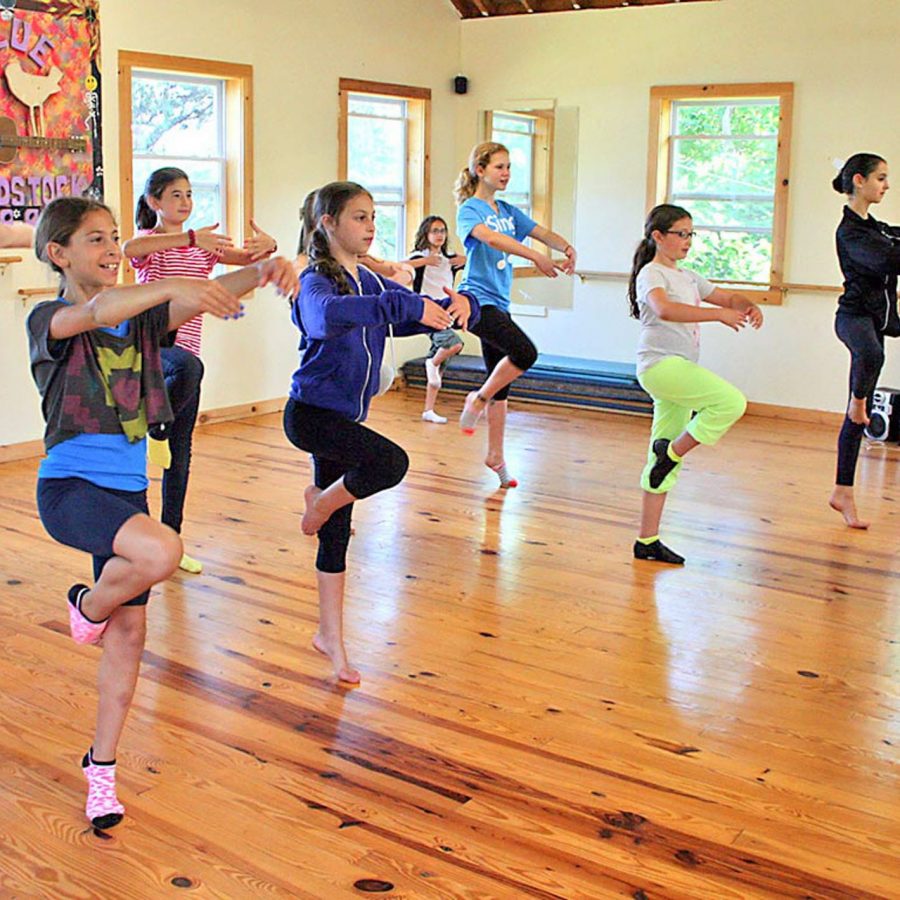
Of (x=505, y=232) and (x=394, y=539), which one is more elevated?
(x=505, y=232)

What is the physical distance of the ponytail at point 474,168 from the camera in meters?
5.76

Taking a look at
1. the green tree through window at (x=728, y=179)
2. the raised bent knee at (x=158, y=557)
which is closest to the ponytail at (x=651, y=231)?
the raised bent knee at (x=158, y=557)

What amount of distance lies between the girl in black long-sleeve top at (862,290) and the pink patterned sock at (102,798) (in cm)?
373

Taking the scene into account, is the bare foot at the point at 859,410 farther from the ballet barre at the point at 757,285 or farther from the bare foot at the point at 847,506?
the ballet barre at the point at 757,285

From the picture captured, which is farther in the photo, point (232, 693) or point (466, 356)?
point (466, 356)

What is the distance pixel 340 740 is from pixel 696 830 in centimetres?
96

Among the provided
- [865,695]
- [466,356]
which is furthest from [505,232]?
[466,356]

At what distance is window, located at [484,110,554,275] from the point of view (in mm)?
9461

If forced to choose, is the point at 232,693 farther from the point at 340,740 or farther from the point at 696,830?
the point at 696,830

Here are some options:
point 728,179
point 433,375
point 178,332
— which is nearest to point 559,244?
point 178,332

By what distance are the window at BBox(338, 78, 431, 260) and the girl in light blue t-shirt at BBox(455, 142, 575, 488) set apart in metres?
3.28

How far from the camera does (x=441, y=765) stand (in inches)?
123

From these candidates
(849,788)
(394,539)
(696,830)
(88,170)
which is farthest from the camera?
(88,170)

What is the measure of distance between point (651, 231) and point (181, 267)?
178 centimetres
